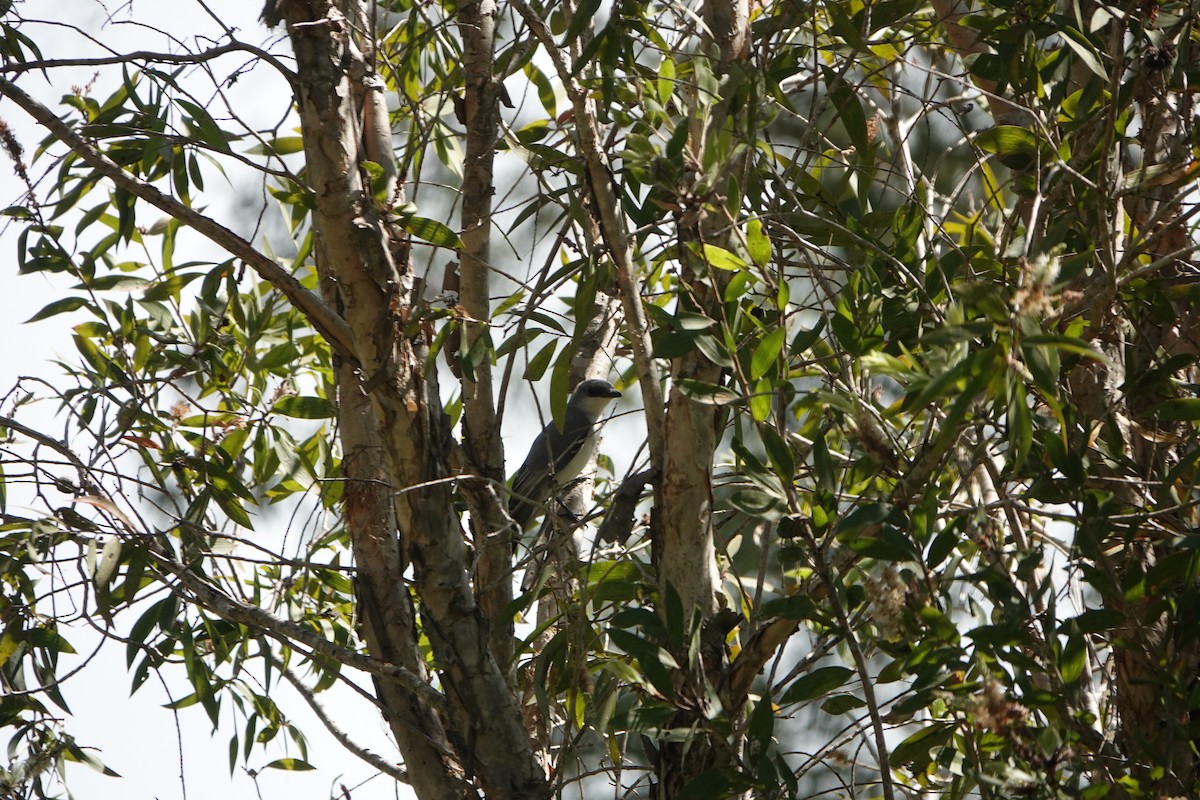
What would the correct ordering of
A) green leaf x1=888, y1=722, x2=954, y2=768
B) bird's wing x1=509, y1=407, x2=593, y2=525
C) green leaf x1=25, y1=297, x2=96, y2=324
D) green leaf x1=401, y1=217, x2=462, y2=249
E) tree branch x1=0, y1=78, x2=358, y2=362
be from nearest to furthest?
green leaf x1=888, y1=722, x2=954, y2=768
tree branch x1=0, y1=78, x2=358, y2=362
green leaf x1=401, y1=217, x2=462, y2=249
green leaf x1=25, y1=297, x2=96, y2=324
bird's wing x1=509, y1=407, x2=593, y2=525

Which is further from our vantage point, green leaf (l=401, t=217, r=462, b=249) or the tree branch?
green leaf (l=401, t=217, r=462, b=249)

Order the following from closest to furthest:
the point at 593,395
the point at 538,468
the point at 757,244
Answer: the point at 757,244 → the point at 593,395 → the point at 538,468

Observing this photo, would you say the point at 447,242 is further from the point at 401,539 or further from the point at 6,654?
the point at 6,654

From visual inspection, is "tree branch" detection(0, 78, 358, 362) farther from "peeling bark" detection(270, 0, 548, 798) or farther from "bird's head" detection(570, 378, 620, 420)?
"bird's head" detection(570, 378, 620, 420)

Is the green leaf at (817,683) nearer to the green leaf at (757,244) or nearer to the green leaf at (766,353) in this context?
the green leaf at (766,353)

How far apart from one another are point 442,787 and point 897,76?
2435mm

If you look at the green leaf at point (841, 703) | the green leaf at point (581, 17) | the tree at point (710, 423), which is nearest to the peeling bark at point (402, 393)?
the tree at point (710, 423)

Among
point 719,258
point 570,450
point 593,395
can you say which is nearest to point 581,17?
point 719,258

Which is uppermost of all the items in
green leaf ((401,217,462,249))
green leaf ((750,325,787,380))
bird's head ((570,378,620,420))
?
bird's head ((570,378,620,420))

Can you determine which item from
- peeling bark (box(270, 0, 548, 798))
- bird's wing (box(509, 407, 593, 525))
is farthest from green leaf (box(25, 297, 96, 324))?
bird's wing (box(509, 407, 593, 525))

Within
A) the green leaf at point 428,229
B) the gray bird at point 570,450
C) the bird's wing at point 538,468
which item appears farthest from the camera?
the bird's wing at point 538,468

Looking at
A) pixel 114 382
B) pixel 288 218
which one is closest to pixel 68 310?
pixel 114 382

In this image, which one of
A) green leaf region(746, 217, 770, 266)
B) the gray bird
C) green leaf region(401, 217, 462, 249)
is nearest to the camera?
green leaf region(746, 217, 770, 266)

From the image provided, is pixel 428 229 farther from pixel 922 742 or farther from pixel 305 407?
pixel 922 742
